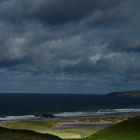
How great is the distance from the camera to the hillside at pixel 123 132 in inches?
1695

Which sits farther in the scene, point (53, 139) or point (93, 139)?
point (93, 139)

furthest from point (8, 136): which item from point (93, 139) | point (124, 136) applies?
point (124, 136)

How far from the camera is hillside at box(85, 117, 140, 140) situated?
4306cm

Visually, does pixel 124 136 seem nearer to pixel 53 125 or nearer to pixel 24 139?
pixel 24 139

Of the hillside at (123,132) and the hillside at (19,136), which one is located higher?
the hillside at (19,136)

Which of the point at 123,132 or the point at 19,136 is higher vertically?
the point at 19,136

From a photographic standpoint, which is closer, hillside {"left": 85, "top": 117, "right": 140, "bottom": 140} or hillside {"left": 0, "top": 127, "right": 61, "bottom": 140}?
hillside {"left": 0, "top": 127, "right": 61, "bottom": 140}

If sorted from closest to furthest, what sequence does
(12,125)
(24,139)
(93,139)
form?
(24,139) → (93,139) → (12,125)

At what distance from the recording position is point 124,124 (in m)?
48.3

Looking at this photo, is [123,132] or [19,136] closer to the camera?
[19,136]

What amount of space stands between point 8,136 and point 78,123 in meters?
73.5

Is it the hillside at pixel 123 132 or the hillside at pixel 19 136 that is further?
the hillside at pixel 123 132

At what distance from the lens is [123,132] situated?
150ft

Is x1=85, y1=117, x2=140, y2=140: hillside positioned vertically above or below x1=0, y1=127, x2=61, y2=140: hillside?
below
